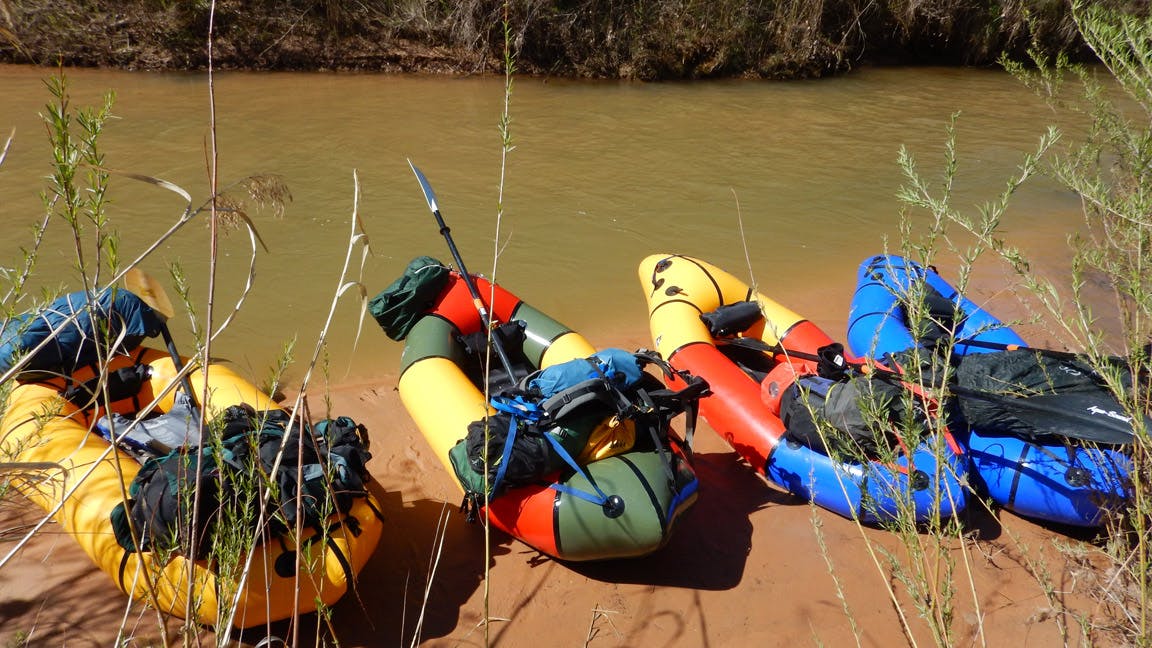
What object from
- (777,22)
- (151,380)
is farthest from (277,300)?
(777,22)

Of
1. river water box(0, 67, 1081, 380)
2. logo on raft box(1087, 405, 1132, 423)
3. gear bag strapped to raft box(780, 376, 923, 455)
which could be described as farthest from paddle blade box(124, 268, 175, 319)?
logo on raft box(1087, 405, 1132, 423)

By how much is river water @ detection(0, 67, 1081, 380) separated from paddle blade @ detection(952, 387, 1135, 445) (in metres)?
1.16

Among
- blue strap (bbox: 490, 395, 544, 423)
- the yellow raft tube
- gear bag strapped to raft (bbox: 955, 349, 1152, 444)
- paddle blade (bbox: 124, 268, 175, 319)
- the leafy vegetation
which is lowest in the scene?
the yellow raft tube

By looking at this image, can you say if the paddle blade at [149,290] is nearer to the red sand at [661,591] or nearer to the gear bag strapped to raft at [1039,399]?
the red sand at [661,591]

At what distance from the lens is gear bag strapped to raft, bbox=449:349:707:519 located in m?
3.04

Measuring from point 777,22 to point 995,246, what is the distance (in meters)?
10.7

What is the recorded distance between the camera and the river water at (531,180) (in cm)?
573

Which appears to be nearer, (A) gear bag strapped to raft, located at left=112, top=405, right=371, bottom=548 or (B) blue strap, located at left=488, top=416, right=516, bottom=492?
(A) gear bag strapped to raft, located at left=112, top=405, right=371, bottom=548

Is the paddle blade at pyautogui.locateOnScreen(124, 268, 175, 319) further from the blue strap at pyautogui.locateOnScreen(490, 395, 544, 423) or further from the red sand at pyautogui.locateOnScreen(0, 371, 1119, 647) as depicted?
the blue strap at pyautogui.locateOnScreen(490, 395, 544, 423)

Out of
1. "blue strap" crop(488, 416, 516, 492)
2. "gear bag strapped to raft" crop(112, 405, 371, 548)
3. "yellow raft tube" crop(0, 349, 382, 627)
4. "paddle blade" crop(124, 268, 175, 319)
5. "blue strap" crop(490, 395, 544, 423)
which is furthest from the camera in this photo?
"blue strap" crop(490, 395, 544, 423)

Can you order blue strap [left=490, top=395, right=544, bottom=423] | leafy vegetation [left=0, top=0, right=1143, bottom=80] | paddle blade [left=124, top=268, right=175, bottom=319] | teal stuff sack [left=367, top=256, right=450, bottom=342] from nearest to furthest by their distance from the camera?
paddle blade [left=124, top=268, right=175, bottom=319] → blue strap [left=490, top=395, right=544, bottom=423] → teal stuff sack [left=367, top=256, right=450, bottom=342] → leafy vegetation [left=0, top=0, right=1143, bottom=80]

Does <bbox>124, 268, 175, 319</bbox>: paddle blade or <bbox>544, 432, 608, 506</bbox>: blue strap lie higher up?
<bbox>124, 268, 175, 319</bbox>: paddle blade

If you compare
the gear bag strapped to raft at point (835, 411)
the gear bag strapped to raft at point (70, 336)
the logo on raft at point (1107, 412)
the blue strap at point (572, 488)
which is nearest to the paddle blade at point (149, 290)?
the gear bag strapped to raft at point (70, 336)

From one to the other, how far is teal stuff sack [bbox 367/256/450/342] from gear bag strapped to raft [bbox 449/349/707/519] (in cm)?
110
